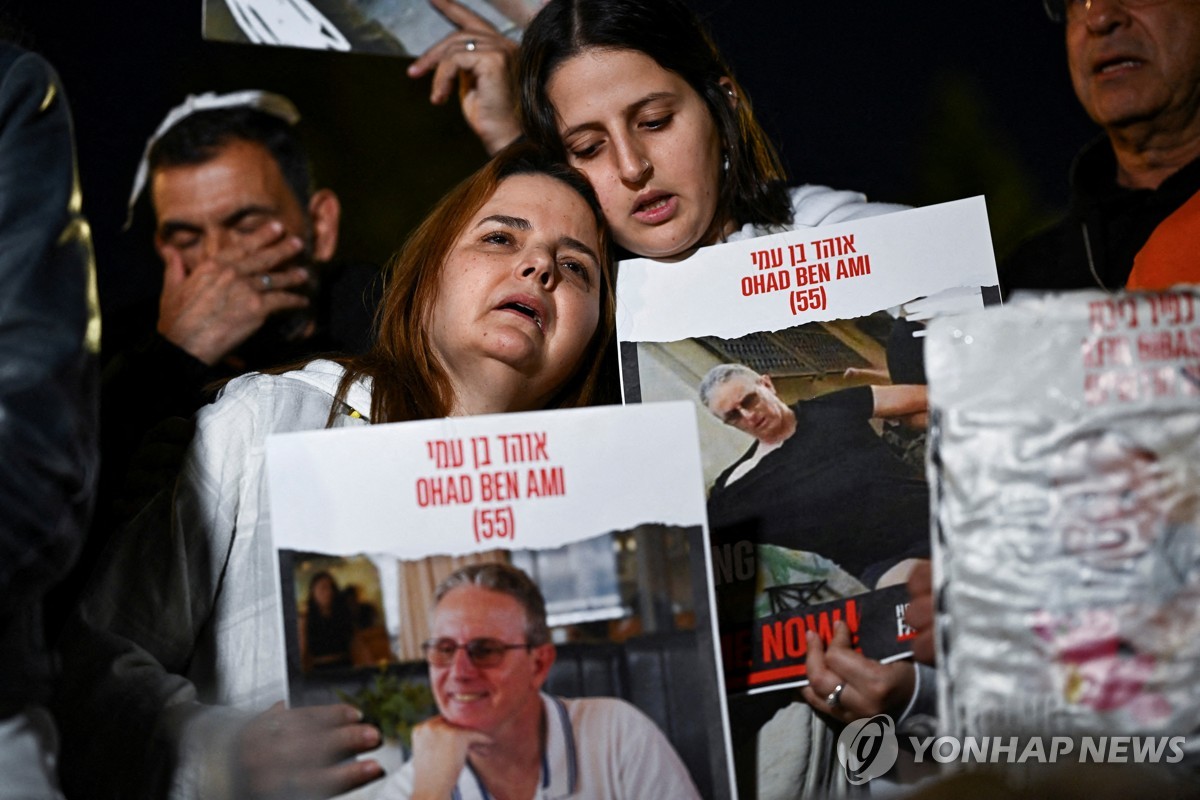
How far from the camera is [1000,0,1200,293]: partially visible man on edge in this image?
1741 mm

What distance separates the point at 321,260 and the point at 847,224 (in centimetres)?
108

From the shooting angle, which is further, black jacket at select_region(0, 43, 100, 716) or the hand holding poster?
the hand holding poster

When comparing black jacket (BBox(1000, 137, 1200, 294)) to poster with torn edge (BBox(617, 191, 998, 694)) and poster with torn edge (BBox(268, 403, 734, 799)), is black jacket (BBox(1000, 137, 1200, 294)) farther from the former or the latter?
poster with torn edge (BBox(268, 403, 734, 799))

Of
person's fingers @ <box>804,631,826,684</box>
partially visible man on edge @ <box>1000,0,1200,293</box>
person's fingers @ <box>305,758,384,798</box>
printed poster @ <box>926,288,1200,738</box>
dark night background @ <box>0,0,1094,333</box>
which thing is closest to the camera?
printed poster @ <box>926,288,1200,738</box>

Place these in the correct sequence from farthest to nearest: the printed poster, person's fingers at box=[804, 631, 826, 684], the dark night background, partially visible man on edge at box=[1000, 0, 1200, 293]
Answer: the dark night background → partially visible man on edge at box=[1000, 0, 1200, 293] → person's fingers at box=[804, 631, 826, 684] → the printed poster

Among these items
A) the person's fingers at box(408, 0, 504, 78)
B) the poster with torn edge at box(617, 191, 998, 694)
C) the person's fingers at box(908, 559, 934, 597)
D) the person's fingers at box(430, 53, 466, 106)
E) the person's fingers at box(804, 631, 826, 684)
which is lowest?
the person's fingers at box(804, 631, 826, 684)

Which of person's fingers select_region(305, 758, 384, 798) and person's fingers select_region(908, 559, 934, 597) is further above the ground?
person's fingers select_region(908, 559, 934, 597)

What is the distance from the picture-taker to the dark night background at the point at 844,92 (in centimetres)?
195

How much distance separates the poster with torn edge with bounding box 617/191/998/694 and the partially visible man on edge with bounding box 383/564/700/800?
0.23m

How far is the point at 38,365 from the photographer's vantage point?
100 centimetres

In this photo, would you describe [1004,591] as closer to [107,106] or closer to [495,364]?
[495,364]

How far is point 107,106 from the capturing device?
1.95m

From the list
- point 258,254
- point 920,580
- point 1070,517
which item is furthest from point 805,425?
point 258,254

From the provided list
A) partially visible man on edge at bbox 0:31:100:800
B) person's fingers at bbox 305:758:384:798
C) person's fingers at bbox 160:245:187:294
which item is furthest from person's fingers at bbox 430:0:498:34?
person's fingers at bbox 305:758:384:798
